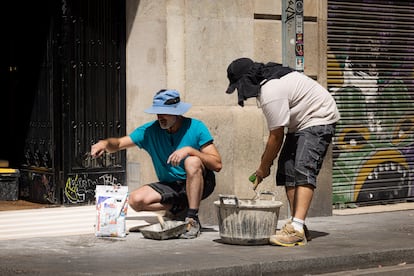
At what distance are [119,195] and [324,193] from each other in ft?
9.63

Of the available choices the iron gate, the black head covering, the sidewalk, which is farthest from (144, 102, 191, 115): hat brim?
the iron gate

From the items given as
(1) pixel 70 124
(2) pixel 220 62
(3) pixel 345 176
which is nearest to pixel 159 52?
(2) pixel 220 62

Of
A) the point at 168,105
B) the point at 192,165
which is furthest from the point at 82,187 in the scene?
the point at 192,165

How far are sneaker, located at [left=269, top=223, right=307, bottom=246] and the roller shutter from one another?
289cm

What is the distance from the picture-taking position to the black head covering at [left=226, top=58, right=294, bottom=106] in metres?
8.16

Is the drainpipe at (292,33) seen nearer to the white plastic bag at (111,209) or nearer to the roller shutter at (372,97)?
the roller shutter at (372,97)

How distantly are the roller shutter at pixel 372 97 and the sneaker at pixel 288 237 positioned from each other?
289 centimetres

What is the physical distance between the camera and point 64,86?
9.98 meters

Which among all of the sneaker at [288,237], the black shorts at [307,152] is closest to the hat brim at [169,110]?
the black shorts at [307,152]

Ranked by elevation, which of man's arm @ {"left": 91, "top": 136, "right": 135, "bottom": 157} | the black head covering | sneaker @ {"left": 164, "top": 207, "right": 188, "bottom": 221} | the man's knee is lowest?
sneaker @ {"left": 164, "top": 207, "right": 188, "bottom": 221}

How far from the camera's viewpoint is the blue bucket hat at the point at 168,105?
8602 millimetres

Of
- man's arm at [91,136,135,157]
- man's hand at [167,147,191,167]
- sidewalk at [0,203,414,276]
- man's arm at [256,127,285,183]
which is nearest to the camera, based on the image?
sidewalk at [0,203,414,276]

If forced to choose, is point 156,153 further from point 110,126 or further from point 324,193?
point 324,193

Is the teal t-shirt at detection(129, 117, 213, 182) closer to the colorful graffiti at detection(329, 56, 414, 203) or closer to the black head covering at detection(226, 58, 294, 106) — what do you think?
the black head covering at detection(226, 58, 294, 106)
